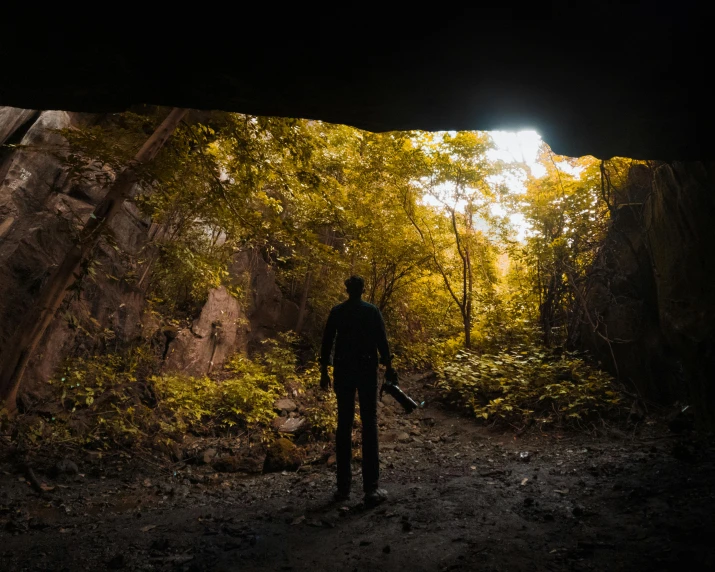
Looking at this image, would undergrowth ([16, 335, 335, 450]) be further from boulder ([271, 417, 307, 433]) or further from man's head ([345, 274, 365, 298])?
man's head ([345, 274, 365, 298])

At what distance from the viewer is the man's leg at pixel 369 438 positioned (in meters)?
3.90

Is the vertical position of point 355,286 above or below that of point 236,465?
above

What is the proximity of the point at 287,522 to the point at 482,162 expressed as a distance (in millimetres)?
9639

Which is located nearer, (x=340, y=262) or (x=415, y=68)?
(x=415, y=68)

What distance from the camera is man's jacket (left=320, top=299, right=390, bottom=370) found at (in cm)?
419

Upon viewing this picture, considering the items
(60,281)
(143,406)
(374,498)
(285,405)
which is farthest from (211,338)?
(374,498)

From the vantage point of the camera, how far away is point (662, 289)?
17.1 ft

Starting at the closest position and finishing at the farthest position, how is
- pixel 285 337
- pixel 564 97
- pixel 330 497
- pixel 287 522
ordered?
pixel 564 97 < pixel 287 522 < pixel 330 497 < pixel 285 337

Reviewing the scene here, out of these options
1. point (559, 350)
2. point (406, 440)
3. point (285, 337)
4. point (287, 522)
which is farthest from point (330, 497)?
Answer: point (285, 337)

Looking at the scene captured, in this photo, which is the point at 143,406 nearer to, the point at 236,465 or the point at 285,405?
the point at 236,465

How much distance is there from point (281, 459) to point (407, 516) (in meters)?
2.95

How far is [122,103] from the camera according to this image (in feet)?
10.6

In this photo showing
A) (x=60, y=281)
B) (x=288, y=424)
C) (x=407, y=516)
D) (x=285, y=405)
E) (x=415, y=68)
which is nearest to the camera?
(x=415, y=68)

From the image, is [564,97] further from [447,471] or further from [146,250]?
[146,250]
